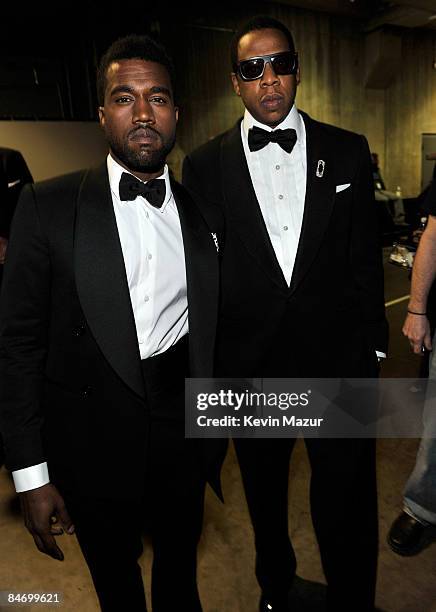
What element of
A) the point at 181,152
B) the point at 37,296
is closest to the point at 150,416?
the point at 37,296

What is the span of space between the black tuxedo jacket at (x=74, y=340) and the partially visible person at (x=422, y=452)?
108 centimetres

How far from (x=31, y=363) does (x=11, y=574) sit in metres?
1.53

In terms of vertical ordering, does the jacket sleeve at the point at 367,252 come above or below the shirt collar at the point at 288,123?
below

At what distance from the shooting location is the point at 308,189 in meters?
1.73

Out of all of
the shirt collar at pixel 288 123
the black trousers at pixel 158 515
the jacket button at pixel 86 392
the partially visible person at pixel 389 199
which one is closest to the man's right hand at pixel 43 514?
the black trousers at pixel 158 515

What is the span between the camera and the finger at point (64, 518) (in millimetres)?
1339

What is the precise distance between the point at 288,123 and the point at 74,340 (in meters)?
1.13

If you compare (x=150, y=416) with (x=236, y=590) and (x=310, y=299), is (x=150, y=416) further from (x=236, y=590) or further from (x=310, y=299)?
(x=236, y=590)

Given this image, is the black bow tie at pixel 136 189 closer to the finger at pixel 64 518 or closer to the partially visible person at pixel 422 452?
the finger at pixel 64 518

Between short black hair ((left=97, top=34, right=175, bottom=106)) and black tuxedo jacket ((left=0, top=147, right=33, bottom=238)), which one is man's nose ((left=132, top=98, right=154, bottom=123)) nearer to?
short black hair ((left=97, top=34, right=175, bottom=106))

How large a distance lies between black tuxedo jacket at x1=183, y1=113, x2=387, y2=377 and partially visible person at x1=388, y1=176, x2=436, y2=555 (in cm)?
31

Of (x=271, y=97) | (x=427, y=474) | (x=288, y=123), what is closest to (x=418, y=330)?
(x=427, y=474)

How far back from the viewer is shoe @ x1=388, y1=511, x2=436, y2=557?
2227 millimetres

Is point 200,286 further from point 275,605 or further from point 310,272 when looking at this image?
point 275,605
